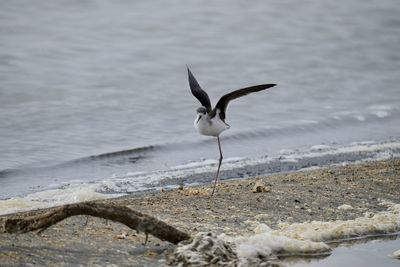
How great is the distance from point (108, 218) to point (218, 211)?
148 centimetres

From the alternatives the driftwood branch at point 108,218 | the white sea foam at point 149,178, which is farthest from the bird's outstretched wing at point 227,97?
the driftwood branch at point 108,218

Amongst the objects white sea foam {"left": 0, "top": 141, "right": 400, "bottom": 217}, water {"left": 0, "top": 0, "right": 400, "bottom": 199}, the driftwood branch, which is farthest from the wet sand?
water {"left": 0, "top": 0, "right": 400, "bottom": 199}

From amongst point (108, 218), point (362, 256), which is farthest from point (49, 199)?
point (362, 256)

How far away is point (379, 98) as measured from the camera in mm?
13195

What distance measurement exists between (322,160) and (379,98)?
3.97 m

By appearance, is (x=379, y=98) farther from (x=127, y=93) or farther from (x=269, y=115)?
(x=127, y=93)

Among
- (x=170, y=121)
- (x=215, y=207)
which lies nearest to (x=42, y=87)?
(x=170, y=121)

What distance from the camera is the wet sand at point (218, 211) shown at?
5.31 m

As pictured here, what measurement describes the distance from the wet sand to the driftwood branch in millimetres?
92

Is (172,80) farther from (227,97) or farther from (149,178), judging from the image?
(227,97)

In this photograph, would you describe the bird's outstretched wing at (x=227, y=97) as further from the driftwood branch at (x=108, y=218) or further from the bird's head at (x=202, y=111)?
the driftwood branch at (x=108, y=218)

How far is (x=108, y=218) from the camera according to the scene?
541 cm

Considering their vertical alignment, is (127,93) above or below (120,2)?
below

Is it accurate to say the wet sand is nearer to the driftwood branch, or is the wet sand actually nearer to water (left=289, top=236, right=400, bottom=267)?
the driftwood branch
